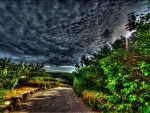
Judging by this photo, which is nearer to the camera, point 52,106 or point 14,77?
point 52,106

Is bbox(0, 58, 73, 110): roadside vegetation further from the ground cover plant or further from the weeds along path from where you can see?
the weeds along path

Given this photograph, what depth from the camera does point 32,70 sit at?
23.9m

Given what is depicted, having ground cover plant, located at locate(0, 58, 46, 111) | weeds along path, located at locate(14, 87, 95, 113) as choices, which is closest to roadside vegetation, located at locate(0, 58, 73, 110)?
ground cover plant, located at locate(0, 58, 46, 111)

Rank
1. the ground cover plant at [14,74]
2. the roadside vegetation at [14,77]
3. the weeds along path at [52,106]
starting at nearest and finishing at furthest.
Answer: the weeds along path at [52,106]
the roadside vegetation at [14,77]
the ground cover plant at [14,74]

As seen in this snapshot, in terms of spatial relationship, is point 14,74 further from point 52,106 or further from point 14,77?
point 52,106

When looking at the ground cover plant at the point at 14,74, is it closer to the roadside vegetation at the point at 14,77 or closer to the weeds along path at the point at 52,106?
the roadside vegetation at the point at 14,77

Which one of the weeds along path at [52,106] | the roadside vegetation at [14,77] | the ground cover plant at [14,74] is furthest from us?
the ground cover plant at [14,74]

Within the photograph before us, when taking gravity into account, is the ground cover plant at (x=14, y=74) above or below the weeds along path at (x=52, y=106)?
above

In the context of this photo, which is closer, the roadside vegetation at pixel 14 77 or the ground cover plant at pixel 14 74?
the roadside vegetation at pixel 14 77

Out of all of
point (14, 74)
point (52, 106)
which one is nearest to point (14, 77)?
point (14, 74)

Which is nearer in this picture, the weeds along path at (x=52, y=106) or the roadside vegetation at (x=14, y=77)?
the weeds along path at (x=52, y=106)

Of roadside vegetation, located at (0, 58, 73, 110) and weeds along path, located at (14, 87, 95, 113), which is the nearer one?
weeds along path, located at (14, 87, 95, 113)

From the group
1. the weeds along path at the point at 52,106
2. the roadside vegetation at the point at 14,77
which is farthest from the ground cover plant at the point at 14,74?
the weeds along path at the point at 52,106

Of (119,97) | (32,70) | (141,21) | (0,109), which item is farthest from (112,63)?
(32,70)
